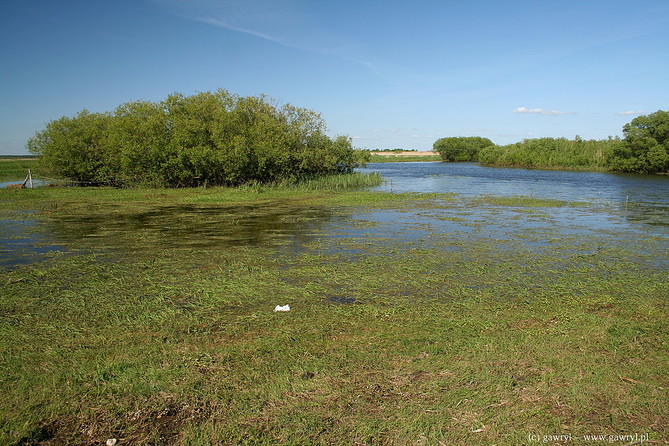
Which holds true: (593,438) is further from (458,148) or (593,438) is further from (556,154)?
(458,148)

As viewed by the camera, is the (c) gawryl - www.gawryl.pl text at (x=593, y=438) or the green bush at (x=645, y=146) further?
the green bush at (x=645, y=146)

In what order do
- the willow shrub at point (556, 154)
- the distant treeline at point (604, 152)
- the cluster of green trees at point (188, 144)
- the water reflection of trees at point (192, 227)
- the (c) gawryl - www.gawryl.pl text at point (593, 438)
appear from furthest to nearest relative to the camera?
the willow shrub at point (556, 154)
the distant treeline at point (604, 152)
the cluster of green trees at point (188, 144)
the water reflection of trees at point (192, 227)
the (c) gawryl - www.gawryl.pl text at point (593, 438)

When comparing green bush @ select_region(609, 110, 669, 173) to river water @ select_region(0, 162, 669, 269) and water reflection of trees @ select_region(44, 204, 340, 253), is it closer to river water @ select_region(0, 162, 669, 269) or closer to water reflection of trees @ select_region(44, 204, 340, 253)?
river water @ select_region(0, 162, 669, 269)

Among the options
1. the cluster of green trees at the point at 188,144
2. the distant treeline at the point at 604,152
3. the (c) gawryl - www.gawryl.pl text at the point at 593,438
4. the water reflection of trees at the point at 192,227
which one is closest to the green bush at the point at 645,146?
the distant treeline at the point at 604,152

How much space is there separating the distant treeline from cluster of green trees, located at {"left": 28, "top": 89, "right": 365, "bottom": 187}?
3623cm

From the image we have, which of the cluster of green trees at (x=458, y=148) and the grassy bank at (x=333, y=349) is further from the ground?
the cluster of green trees at (x=458, y=148)

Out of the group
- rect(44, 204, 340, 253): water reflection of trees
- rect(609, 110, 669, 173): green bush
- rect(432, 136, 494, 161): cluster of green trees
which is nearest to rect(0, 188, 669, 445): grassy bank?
rect(44, 204, 340, 253): water reflection of trees

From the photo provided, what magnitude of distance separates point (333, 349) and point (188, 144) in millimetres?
27014

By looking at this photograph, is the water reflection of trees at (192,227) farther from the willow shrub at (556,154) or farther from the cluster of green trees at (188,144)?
the willow shrub at (556,154)

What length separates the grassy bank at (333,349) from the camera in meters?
3.63

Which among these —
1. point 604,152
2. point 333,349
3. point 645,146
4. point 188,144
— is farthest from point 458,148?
point 333,349

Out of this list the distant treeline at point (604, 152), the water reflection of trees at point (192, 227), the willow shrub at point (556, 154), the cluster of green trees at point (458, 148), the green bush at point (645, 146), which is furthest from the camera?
the cluster of green trees at point (458, 148)

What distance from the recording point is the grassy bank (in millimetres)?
3629

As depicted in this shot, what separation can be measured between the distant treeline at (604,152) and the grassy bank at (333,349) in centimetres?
4715
